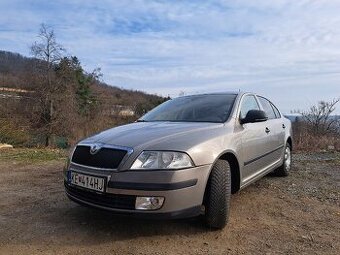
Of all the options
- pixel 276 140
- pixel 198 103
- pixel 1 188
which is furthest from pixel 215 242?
pixel 1 188

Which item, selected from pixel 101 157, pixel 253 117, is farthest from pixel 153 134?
pixel 253 117

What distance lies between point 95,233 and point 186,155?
46.4 inches

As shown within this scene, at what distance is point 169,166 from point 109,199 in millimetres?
630

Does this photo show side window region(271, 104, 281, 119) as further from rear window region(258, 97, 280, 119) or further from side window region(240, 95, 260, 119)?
side window region(240, 95, 260, 119)

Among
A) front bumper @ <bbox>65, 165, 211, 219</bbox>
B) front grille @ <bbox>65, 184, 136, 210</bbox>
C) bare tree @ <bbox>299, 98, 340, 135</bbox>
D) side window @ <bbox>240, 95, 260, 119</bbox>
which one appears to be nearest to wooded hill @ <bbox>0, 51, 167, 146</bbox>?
bare tree @ <bbox>299, 98, 340, 135</bbox>

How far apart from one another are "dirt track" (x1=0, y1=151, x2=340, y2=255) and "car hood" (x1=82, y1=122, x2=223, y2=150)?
2.85 feet

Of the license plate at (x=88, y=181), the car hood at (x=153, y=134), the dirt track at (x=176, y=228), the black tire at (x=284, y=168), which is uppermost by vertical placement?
the car hood at (x=153, y=134)

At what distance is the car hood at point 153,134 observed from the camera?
11.9 ft

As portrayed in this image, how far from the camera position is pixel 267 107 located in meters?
6.09

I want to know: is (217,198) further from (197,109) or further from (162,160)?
(197,109)

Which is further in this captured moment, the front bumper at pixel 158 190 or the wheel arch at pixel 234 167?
the wheel arch at pixel 234 167

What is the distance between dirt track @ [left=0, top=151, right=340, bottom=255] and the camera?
344 cm

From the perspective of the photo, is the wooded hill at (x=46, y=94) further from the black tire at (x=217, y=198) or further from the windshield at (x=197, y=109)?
the black tire at (x=217, y=198)

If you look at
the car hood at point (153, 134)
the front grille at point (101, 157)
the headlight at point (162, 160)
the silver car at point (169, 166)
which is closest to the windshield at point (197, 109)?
the silver car at point (169, 166)
